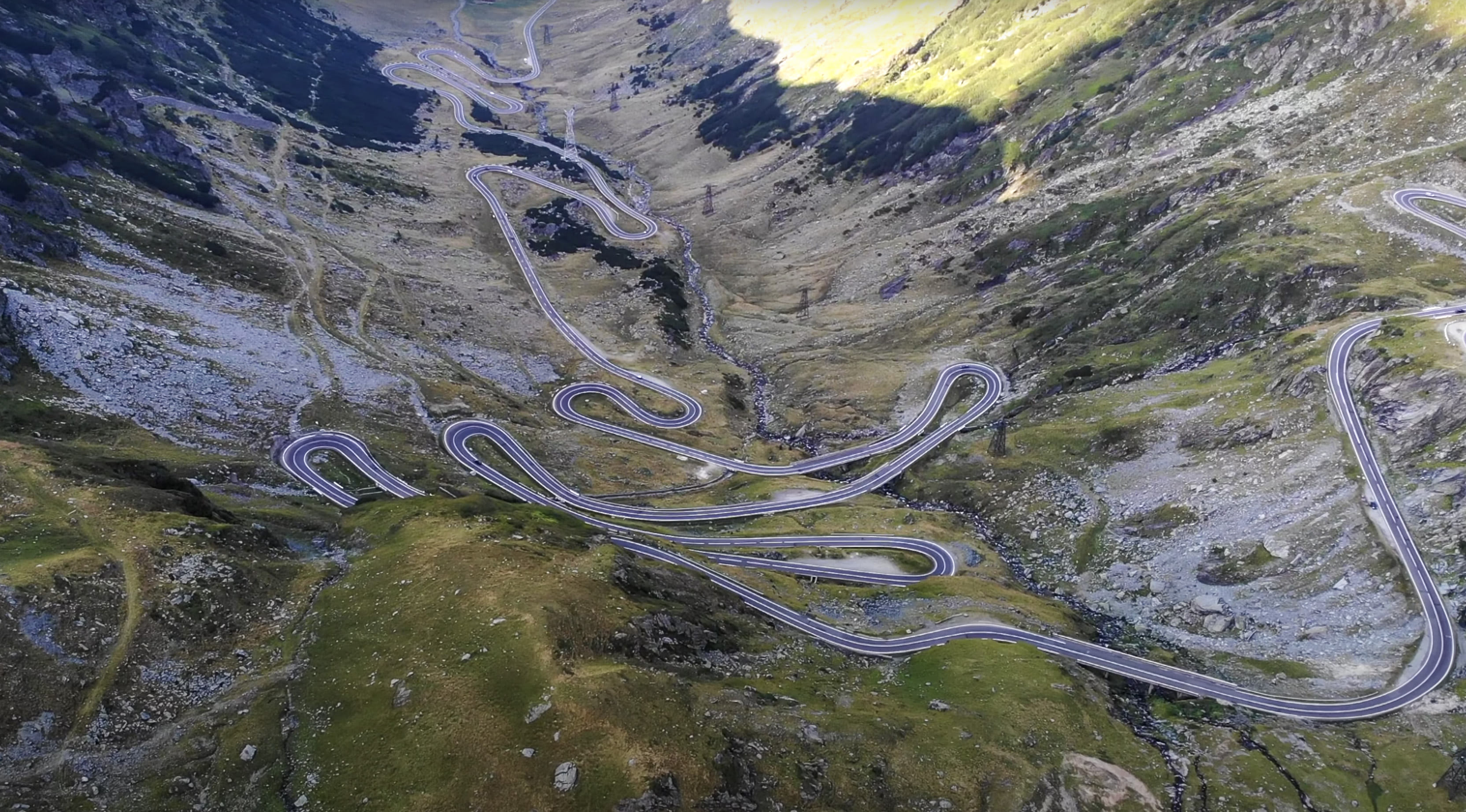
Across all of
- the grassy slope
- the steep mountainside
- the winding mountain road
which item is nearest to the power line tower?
the steep mountainside

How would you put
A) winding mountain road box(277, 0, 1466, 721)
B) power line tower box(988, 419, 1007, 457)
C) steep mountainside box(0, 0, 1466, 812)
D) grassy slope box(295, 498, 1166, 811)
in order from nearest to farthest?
grassy slope box(295, 498, 1166, 811), steep mountainside box(0, 0, 1466, 812), winding mountain road box(277, 0, 1466, 721), power line tower box(988, 419, 1007, 457)

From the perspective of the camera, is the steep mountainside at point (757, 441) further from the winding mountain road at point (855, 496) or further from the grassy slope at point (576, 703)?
the winding mountain road at point (855, 496)

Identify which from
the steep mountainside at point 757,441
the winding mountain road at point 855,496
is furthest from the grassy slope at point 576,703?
the winding mountain road at point 855,496

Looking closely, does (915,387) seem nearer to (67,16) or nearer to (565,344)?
(565,344)

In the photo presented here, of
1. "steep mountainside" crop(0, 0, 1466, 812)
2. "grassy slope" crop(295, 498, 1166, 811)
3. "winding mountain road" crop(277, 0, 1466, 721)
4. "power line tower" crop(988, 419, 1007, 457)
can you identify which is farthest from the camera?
"power line tower" crop(988, 419, 1007, 457)

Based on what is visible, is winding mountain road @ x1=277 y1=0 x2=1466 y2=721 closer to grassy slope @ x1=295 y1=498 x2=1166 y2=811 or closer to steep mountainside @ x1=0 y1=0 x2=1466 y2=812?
steep mountainside @ x1=0 y1=0 x2=1466 y2=812

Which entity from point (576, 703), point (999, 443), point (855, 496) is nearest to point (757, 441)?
point (855, 496)

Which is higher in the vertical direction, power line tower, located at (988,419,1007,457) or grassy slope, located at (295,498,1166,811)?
power line tower, located at (988,419,1007,457)

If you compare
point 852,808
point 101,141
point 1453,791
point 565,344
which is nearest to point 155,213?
point 101,141
